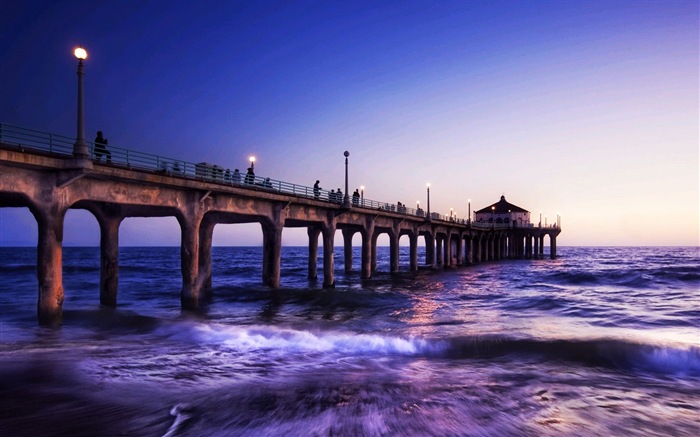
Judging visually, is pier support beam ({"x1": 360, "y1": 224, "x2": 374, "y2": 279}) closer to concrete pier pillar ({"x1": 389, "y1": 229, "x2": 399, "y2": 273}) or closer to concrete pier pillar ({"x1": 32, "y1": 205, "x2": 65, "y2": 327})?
concrete pier pillar ({"x1": 389, "y1": 229, "x2": 399, "y2": 273})

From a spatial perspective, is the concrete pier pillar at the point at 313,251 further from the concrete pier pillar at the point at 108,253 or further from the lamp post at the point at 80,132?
the lamp post at the point at 80,132

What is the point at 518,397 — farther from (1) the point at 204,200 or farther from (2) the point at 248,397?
(1) the point at 204,200

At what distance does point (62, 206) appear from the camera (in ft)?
52.0

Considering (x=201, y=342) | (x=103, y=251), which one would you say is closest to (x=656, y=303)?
(x=201, y=342)

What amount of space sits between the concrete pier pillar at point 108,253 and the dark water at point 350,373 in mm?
1687

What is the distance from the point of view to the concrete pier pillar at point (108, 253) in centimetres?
Result: 2236

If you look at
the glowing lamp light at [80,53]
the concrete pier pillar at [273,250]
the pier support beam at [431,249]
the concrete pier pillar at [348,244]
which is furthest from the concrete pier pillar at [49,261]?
the pier support beam at [431,249]

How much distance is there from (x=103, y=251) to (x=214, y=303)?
7668 mm

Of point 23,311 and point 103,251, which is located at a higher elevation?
point 103,251

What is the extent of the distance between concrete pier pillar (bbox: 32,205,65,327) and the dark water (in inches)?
30.1

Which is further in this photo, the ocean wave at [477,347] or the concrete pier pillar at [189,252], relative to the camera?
the concrete pier pillar at [189,252]

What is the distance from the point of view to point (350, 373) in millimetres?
11992

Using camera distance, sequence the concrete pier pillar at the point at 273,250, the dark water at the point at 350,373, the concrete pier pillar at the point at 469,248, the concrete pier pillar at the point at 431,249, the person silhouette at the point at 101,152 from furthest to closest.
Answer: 1. the concrete pier pillar at the point at 469,248
2. the concrete pier pillar at the point at 431,249
3. the concrete pier pillar at the point at 273,250
4. the person silhouette at the point at 101,152
5. the dark water at the point at 350,373

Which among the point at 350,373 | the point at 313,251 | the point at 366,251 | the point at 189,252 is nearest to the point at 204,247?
the point at 189,252
